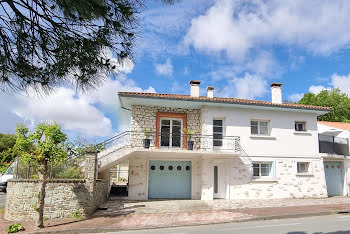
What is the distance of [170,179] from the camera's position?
15617mm

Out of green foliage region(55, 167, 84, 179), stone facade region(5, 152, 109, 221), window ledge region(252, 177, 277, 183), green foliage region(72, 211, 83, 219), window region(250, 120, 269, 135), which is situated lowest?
green foliage region(72, 211, 83, 219)

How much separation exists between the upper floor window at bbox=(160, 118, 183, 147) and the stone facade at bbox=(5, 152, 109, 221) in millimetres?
5963

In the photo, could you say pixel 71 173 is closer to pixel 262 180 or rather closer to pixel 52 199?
pixel 52 199

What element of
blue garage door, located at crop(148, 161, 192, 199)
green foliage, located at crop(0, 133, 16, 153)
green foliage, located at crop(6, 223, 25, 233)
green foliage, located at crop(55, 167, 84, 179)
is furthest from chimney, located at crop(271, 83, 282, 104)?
green foliage, located at crop(0, 133, 16, 153)

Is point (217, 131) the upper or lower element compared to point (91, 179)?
upper

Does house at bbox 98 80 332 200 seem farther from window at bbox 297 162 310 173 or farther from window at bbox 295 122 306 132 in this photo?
window at bbox 295 122 306 132

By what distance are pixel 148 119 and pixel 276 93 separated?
9.07 meters

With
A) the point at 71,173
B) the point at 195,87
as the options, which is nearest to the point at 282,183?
the point at 195,87

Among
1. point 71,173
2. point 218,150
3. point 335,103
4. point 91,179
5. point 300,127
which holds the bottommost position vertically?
point 91,179

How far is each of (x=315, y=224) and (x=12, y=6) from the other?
33.2 feet

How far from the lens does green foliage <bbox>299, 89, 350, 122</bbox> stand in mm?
29516

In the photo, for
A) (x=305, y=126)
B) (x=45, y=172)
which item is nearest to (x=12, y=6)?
(x=45, y=172)

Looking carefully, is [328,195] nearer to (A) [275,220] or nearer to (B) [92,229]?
(A) [275,220]

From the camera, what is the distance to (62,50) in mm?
4648
